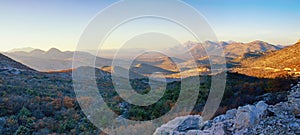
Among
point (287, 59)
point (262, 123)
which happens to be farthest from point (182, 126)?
point (287, 59)

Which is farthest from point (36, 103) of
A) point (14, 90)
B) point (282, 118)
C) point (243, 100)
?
point (282, 118)

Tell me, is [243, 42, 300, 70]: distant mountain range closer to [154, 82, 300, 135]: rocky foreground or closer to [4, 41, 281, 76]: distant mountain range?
[4, 41, 281, 76]: distant mountain range

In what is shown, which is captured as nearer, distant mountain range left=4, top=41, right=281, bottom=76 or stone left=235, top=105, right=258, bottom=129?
stone left=235, top=105, right=258, bottom=129

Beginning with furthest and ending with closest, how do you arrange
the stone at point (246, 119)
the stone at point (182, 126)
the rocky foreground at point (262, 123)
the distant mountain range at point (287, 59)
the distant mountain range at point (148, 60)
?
the distant mountain range at point (287, 59) < the distant mountain range at point (148, 60) < the stone at point (182, 126) < the stone at point (246, 119) < the rocky foreground at point (262, 123)

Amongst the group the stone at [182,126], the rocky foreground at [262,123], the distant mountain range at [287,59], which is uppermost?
the distant mountain range at [287,59]

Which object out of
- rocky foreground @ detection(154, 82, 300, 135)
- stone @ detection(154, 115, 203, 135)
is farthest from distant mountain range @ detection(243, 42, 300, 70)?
rocky foreground @ detection(154, 82, 300, 135)

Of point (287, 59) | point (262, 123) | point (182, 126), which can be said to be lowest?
point (182, 126)

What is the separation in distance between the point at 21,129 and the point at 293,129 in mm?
9058

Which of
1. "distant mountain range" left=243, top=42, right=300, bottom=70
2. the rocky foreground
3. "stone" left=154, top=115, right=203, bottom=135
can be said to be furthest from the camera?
"distant mountain range" left=243, top=42, right=300, bottom=70

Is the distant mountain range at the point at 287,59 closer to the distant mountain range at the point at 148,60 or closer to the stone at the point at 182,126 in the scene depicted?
the distant mountain range at the point at 148,60

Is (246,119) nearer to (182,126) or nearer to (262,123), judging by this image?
(262,123)

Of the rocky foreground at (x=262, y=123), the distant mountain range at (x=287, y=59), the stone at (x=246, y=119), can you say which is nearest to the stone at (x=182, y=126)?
the rocky foreground at (x=262, y=123)

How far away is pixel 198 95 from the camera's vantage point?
1344 centimetres

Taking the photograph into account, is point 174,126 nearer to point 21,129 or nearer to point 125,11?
point 125,11
